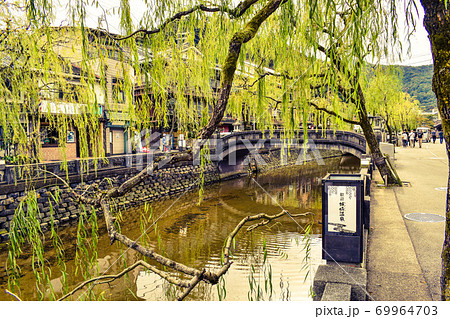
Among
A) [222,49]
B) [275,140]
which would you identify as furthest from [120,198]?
[222,49]

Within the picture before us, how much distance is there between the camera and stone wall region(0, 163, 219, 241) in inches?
453

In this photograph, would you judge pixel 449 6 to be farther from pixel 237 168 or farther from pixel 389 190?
pixel 237 168

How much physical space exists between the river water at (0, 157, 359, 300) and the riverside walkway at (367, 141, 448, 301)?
4.01 feet

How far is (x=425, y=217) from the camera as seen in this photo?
24.2ft

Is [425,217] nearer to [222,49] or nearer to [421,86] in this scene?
[222,49]

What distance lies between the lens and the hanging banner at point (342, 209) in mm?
4316

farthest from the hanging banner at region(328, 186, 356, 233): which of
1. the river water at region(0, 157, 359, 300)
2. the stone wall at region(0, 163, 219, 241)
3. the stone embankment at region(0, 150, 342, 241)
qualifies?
the stone wall at region(0, 163, 219, 241)

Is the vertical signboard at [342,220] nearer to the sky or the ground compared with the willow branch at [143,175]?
nearer to the ground

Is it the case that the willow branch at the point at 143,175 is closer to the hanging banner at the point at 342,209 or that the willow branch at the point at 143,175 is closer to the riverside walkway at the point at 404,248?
the hanging banner at the point at 342,209

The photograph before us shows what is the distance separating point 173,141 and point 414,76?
98.1 metres

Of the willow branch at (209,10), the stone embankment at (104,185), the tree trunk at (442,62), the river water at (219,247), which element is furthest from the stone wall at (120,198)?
the tree trunk at (442,62)

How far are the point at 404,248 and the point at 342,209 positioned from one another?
1.81 m

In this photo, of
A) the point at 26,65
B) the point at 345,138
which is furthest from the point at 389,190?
the point at 26,65

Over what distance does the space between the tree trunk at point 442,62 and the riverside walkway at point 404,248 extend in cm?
131
